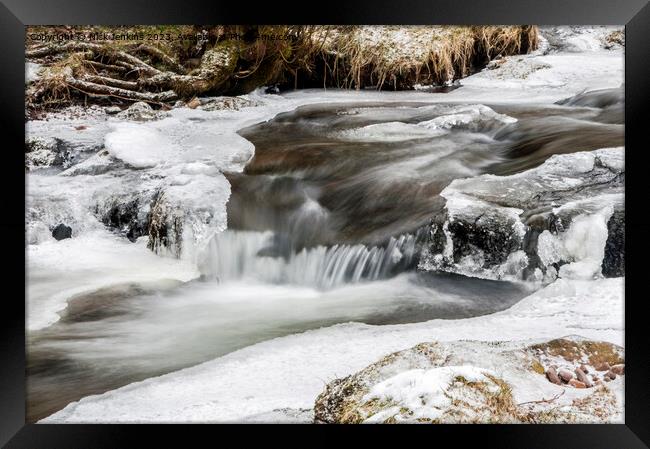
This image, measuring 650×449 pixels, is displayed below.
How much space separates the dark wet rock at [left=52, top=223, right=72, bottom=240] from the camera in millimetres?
2418

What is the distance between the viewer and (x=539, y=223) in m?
2.35

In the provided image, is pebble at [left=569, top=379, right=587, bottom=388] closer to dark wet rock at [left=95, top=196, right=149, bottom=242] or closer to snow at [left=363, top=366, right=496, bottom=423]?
snow at [left=363, top=366, right=496, bottom=423]

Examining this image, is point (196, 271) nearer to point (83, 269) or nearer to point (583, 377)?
point (83, 269)

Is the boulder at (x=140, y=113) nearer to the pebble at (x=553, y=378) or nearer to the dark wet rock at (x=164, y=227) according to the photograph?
the dark wet rock at (x=164, y=227)

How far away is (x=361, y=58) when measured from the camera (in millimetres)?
2600

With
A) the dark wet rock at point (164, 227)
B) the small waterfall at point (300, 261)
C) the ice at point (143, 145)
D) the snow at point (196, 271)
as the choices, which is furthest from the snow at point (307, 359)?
the ice at point (143, 145)

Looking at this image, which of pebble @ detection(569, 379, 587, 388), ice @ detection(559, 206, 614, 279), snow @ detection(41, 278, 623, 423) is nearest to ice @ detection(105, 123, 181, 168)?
snow @ detection(41, 278, 623, 423)

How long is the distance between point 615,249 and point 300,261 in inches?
54.8

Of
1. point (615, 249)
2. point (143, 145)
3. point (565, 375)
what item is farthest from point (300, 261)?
point (615, 249)

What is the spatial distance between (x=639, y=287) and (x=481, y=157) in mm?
889

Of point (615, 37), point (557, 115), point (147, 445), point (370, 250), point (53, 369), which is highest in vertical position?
point (615, 37)

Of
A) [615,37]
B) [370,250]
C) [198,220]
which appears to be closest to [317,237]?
[370,250]

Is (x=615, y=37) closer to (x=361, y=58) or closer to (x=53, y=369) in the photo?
(x=361, y=58)

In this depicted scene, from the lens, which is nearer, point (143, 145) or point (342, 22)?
point (342, 22)
